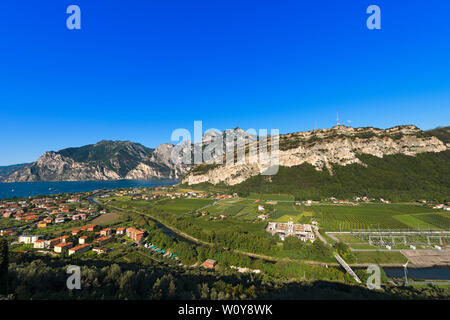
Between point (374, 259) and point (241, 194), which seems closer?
point (374, 259)

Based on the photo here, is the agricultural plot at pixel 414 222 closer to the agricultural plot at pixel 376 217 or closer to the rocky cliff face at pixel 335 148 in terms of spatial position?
the agricultural plot at pixel 376 217

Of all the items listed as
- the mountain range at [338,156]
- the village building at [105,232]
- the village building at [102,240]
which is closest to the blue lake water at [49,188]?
the mountain range at [338,156]

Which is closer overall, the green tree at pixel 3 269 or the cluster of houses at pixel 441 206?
the green tree at pixel 3 269

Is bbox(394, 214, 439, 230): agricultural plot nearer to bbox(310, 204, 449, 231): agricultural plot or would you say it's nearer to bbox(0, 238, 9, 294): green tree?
bbox(310, 204, 449, 231): agricultural plot

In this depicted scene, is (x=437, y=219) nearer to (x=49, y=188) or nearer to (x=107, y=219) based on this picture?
(x=107, y=219)

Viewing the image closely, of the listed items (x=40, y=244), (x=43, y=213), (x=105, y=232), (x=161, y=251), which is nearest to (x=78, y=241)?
(x=105, y=232)

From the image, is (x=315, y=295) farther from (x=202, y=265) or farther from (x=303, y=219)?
(x=303, y=219)
